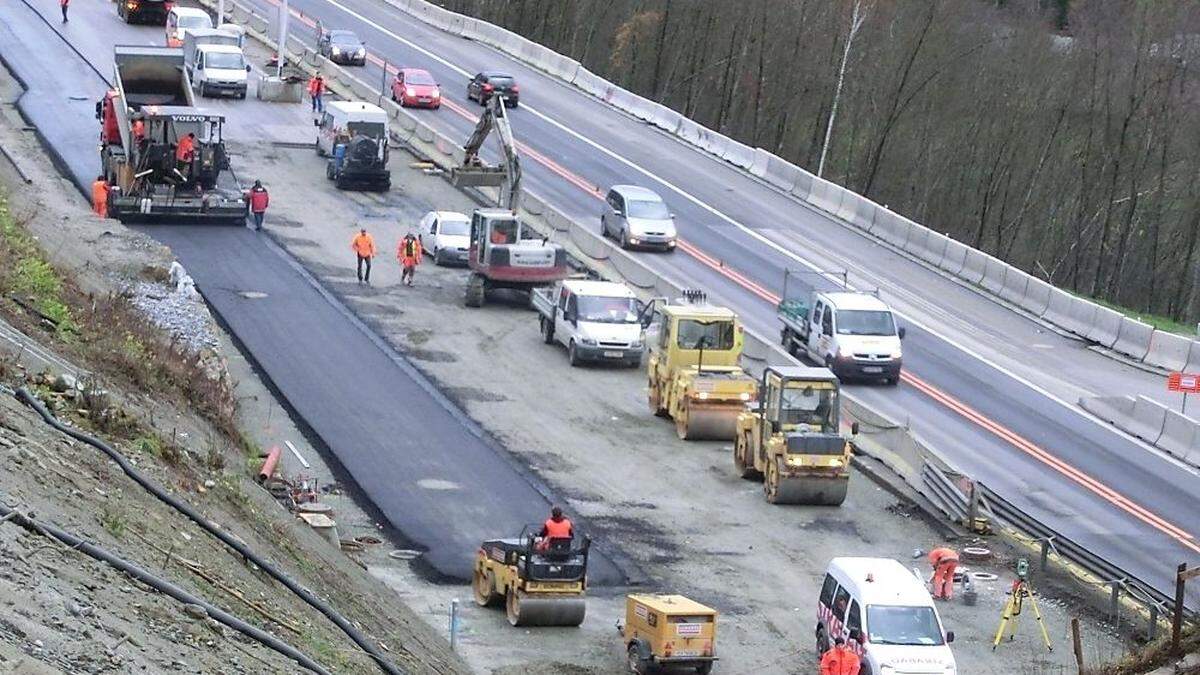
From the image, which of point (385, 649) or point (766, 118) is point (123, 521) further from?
point (766, 118)

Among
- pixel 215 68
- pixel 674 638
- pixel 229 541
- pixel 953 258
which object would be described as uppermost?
pixel 229 541

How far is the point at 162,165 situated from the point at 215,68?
18.4m

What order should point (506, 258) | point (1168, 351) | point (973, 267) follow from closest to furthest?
point (506, 258) < point (1168, 351) < point (973, 267)

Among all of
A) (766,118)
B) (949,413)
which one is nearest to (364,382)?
(949,413)

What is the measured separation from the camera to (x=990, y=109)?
286ft

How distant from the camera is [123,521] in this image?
1745cm

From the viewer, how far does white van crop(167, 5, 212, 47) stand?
2852 inches

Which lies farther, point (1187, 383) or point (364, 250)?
point (364, 250)

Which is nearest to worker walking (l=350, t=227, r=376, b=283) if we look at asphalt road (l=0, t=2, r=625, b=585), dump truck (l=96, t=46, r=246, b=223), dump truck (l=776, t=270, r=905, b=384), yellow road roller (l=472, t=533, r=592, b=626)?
asphalt road (l=0, t=2, r=625, b=585)

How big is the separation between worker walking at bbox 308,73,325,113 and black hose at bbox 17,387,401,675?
153ft

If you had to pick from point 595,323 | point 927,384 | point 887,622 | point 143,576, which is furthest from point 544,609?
point 927,384

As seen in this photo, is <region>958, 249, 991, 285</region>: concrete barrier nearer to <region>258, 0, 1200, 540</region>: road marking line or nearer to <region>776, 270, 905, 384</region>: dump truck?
<region>258, 0, 1200, 540</region>: road marking line

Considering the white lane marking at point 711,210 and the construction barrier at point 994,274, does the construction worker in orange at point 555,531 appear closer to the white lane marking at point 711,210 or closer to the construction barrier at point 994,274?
the white lane marking at point 711,210

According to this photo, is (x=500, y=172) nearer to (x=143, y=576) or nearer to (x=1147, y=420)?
(x=1147, y=420)
